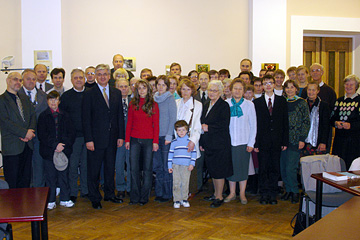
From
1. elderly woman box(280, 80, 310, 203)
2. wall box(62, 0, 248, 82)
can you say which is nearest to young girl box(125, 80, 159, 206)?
elderly woman box(280, 80, 310, 203)

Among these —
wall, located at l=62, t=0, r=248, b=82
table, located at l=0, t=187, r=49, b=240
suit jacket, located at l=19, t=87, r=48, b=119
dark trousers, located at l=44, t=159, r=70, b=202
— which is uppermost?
wall, located at l=62, t=0, r=248, b=82

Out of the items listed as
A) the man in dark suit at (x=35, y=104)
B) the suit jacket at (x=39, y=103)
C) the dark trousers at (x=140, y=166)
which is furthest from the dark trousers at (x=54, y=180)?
the dark trousers at (x=140, y=166)

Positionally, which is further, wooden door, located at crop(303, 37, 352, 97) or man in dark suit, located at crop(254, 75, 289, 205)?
wooden door, located at crop(303, 37, 352, 97)

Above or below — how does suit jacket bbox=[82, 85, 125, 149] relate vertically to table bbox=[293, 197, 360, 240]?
above

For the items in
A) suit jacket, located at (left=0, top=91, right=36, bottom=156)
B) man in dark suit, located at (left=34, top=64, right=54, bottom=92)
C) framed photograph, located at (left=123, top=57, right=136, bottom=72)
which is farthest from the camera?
framed photograph, located at (left=123, top=57, right=136, bottom=72)

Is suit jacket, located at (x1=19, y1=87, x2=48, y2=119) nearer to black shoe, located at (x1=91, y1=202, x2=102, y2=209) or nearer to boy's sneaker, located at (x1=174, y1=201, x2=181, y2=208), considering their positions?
black shoe, located at (x1=91, y1=202, x2=102, y2=209)

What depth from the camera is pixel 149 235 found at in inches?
137

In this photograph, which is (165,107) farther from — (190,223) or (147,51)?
(147,51)

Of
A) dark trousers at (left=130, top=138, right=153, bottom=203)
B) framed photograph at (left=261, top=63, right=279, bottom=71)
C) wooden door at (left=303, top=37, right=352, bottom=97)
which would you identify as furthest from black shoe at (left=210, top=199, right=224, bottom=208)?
wooden door at (left=303, top=37, right=352, bottom=97)

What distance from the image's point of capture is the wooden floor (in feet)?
11.5

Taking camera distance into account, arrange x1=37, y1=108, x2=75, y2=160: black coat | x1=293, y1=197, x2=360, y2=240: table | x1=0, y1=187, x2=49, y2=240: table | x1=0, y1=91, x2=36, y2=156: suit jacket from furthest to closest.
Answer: x1=37, y1=108, x2=75, y2=160: black coat → x1=0, y1=91, x2=36, y2=156: suit jacket → x1=0, y1=187, x2=49, y2=240: table → x1=293, y1=197, x2=360, y2=240: table

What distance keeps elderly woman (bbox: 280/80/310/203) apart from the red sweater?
69.6 inches

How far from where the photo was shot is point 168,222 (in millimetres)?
3857

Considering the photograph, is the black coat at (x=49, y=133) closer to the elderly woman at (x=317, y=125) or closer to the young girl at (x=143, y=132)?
the young girl at (x=143, y=132)
